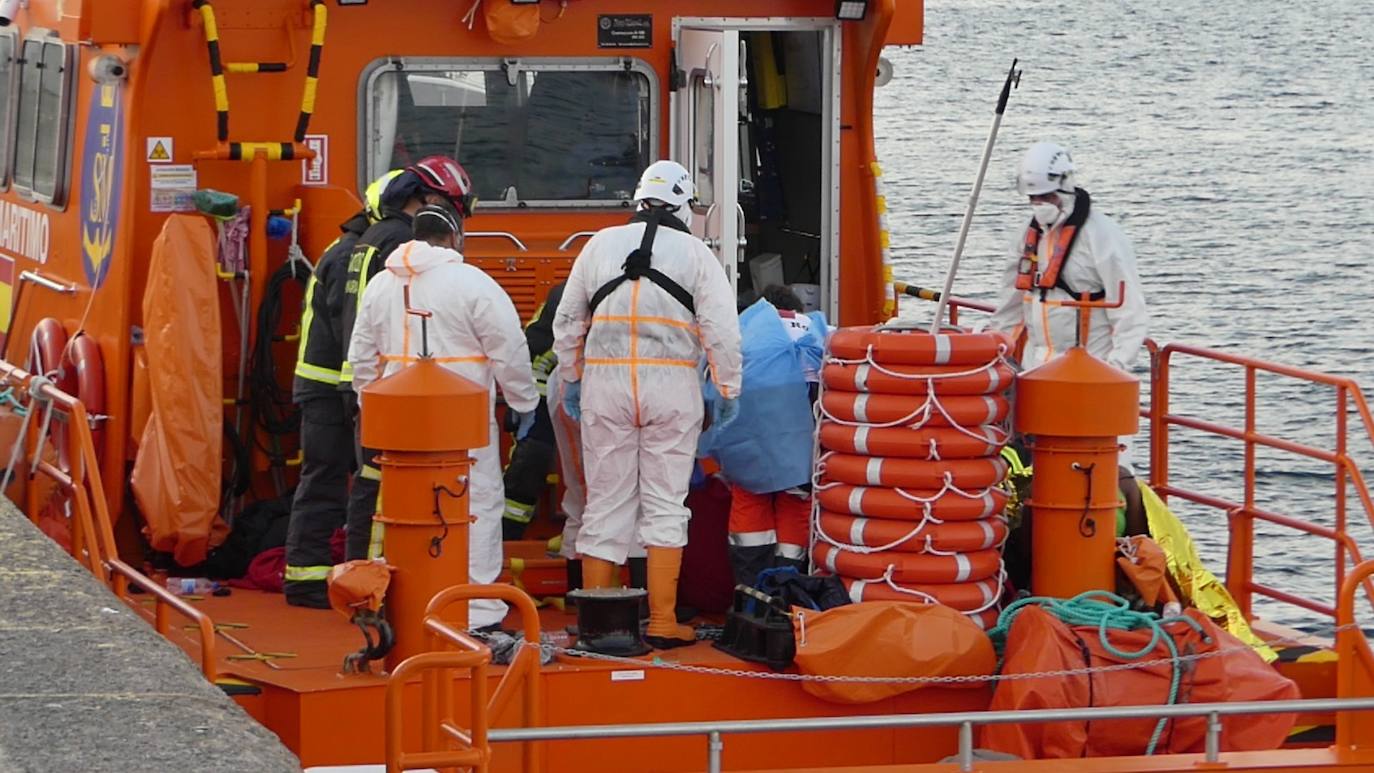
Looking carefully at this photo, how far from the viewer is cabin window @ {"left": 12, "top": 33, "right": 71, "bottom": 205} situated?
9766mm

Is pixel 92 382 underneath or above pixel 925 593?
above

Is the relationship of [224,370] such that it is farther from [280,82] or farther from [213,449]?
[280,82]

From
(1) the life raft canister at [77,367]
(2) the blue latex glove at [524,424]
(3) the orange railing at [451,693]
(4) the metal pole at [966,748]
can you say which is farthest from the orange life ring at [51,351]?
(4) the metal pole at [966,748]

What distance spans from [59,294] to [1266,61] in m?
45.4

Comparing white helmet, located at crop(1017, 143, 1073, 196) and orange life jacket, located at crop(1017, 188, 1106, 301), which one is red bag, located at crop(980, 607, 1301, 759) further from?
white helmet, located at crop(1017, 143, 1073, 196)

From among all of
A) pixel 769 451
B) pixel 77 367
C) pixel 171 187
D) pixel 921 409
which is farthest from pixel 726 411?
pixel 77 367

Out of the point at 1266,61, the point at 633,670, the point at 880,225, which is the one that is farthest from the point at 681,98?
the point at 1266,61

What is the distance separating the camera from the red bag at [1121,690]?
7.27m

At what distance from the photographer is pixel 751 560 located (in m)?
8.12

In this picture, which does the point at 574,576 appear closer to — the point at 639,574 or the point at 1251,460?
the point at 639,574

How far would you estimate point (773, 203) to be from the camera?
412 inches

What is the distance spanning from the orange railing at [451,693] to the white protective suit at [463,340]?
116cm

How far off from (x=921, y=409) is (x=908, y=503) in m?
0.31

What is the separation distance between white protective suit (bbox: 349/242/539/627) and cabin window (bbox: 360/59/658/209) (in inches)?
63.5
